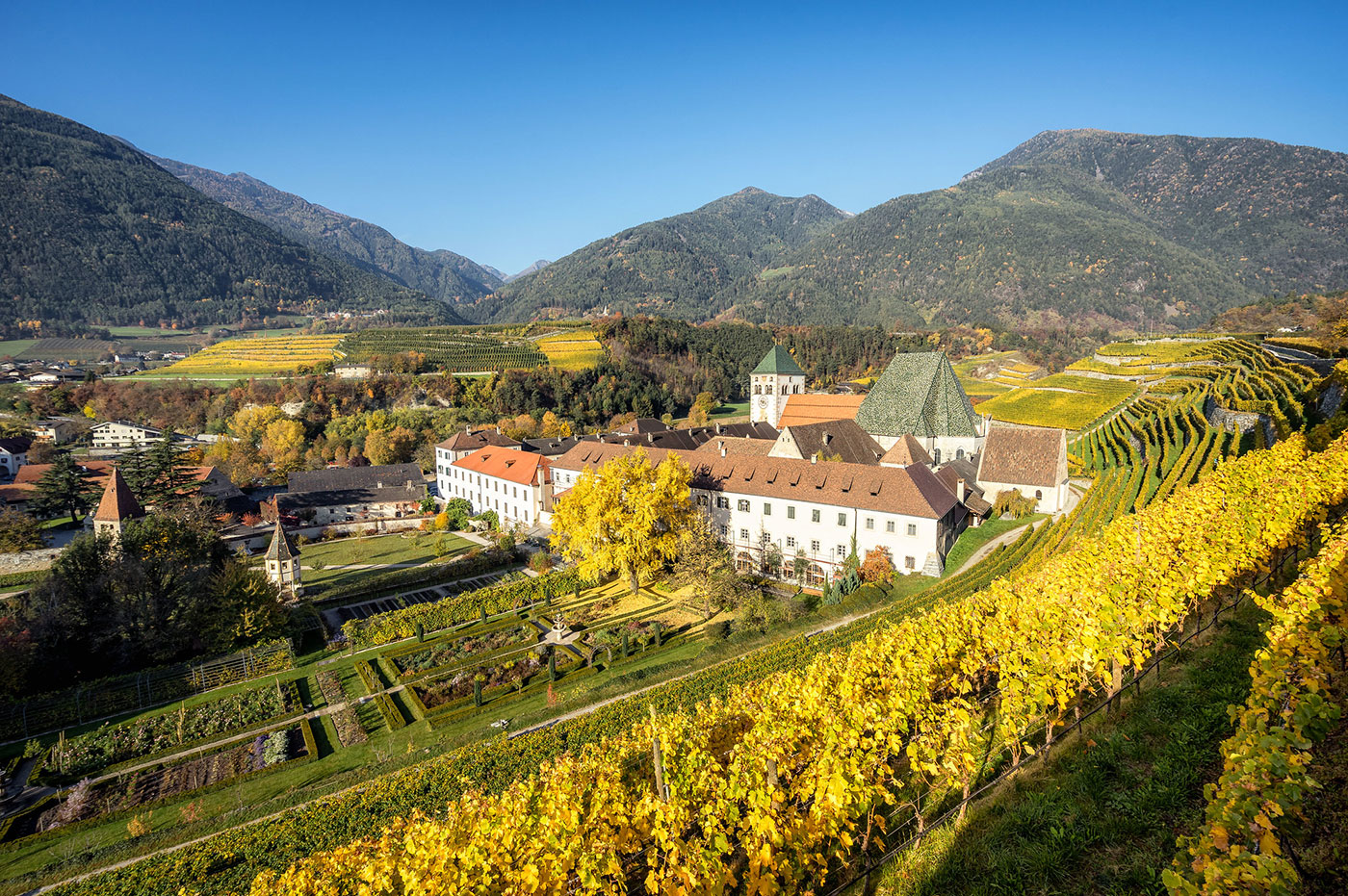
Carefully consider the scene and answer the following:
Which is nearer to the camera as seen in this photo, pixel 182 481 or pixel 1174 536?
pixel 1174 536

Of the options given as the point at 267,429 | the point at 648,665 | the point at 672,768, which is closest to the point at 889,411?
the point at 648,665

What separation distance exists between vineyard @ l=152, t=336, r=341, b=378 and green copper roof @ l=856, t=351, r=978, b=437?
108 metres

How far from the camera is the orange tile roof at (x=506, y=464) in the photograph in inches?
2408

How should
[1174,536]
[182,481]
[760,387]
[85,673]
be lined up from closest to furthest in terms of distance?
[1174,536], [85,673], [182,481], [760,387]

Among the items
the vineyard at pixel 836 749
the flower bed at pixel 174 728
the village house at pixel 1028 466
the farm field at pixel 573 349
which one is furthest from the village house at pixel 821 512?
the farm field at pixel 573 349

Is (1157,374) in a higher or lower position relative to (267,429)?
higher

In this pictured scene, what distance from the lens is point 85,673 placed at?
3042cm

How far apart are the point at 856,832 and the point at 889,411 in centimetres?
5261

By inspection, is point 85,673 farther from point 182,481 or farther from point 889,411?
point 889,411

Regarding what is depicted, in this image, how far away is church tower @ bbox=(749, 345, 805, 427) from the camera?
84.0m

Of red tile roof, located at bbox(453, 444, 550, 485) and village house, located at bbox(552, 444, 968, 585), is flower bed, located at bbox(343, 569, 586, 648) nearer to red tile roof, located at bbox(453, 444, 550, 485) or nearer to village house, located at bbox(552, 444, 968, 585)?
village house, located at bbox(552, 444, 968, 585)

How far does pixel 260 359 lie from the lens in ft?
447

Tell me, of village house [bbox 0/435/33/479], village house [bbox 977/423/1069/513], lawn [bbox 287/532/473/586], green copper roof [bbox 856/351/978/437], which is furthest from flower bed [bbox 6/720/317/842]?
village house [bbox 0/435/33/479]

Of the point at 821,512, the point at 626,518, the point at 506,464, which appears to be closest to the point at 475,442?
the point at 506,464
